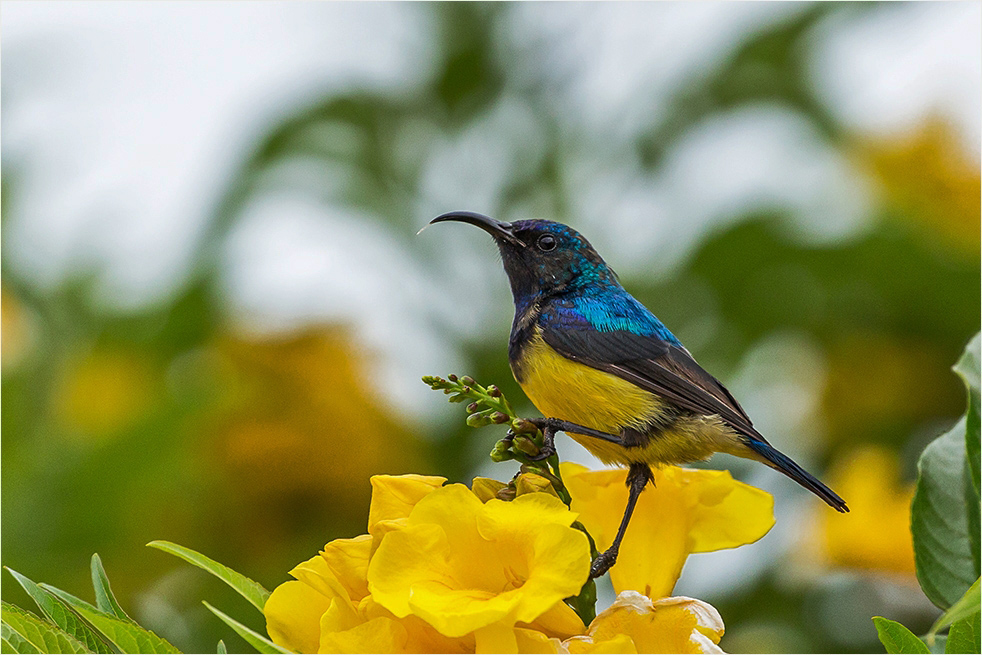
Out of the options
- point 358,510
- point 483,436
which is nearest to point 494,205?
point 483,436

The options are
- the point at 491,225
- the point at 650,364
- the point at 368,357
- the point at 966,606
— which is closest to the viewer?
the point at 966,606

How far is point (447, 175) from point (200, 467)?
1.33m

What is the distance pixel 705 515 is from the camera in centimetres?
149

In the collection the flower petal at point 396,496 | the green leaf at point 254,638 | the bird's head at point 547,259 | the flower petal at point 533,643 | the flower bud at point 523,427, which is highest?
the bird's head at point 547,259

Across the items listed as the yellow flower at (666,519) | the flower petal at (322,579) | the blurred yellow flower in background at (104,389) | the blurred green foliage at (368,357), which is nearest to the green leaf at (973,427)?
the yellow flower at (666,519)

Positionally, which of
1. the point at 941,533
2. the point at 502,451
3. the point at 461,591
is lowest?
the point at 941,533

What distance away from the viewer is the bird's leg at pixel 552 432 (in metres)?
1.32

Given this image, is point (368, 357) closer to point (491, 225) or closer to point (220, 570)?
point (491, 225)

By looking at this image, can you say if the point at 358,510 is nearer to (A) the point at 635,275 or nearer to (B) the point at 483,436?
(B) the point at 483,436

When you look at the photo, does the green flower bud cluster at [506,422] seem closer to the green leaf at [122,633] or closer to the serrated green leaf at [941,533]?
the green leaf at [122,633]

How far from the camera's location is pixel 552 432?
1.61m

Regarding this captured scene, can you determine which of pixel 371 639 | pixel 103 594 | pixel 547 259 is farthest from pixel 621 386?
pixel 103 594

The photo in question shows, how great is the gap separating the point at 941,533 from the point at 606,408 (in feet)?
2.19

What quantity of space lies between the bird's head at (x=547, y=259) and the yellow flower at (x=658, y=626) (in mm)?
1203
